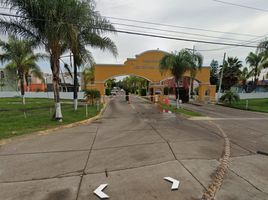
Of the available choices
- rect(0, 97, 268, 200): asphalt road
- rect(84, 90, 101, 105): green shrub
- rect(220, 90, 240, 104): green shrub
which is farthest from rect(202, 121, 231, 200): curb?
rect(220, 90, 240, 104): green shrub

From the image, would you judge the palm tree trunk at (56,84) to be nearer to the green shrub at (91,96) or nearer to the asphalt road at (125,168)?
the asphalt road at (125,168)

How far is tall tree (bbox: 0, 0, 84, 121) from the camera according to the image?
36.3 ft

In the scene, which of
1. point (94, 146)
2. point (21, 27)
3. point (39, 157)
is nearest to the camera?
point (39, 157)

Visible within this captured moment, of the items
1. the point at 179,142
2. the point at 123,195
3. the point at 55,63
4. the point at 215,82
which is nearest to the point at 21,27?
the point at 55,63

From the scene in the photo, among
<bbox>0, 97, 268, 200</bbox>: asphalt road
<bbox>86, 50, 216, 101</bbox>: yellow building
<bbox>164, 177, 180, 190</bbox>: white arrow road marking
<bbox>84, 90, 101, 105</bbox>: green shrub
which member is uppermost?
<bbox>86, 50, 216, 101</bbox>: yellow building

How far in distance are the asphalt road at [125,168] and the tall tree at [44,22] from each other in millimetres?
5576

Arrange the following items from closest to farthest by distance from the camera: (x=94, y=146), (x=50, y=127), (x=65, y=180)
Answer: (x=65, y=180)
(x=94, y=146)
(x=50, y=127)

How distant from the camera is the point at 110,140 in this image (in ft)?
27.2

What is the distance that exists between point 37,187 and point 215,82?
66.9 m

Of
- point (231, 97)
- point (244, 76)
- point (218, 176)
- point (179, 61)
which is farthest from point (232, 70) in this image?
point (218, 176)

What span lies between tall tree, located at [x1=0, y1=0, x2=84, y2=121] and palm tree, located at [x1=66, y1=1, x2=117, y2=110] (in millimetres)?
391

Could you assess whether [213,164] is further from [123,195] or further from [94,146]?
[94,146]

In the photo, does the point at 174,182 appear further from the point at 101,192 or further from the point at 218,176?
the point at 101,192

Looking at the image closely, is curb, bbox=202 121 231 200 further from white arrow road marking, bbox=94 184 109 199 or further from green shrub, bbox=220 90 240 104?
green shrub, bbox=220 90 240 104
